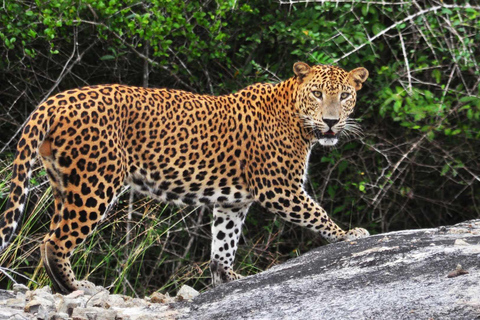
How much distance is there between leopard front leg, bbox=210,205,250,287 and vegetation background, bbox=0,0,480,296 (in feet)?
2.82

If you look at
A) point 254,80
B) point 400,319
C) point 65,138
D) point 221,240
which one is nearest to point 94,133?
point 65,138

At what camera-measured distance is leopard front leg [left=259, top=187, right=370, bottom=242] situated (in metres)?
6.56

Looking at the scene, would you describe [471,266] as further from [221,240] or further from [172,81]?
[172,81]

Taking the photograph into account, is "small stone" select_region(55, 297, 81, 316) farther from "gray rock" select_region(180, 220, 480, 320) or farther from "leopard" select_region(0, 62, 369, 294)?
"leopard" select_region(0, 62, 369, 294)

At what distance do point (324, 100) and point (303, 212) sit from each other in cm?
93

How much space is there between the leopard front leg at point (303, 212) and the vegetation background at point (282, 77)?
1.35m

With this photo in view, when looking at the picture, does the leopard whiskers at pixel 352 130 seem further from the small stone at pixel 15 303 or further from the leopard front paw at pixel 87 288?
the small stone at pixel 15 303

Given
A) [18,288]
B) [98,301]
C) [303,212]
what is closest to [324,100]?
[303,212]

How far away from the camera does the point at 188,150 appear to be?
→ 6.52 metres

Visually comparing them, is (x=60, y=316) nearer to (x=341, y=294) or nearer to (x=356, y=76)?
(x=341, y=294)

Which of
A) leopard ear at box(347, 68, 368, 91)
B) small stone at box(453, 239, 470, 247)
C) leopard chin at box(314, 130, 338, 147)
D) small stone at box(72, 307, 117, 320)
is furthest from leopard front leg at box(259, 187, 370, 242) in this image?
small stone at box(72, 307, 117, 320)

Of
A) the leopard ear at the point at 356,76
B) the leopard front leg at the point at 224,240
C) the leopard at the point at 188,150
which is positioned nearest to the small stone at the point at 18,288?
the leopard at the point at 188,150

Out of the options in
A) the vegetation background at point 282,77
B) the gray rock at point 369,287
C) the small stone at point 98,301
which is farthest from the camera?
the vegetation background at point 282,77

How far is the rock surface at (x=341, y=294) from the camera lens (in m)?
4.36
